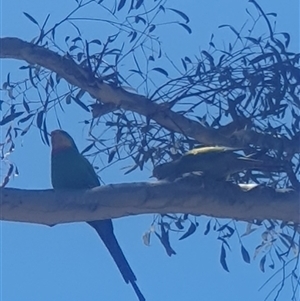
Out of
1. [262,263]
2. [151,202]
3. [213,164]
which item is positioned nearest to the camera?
[151,202]

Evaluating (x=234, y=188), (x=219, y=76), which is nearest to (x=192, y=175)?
(x=234, y=188)

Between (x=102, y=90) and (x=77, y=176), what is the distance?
1.24 ft

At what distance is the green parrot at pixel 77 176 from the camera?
2.75m

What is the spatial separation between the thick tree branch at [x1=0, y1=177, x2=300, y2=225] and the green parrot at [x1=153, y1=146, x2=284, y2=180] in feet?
0.23

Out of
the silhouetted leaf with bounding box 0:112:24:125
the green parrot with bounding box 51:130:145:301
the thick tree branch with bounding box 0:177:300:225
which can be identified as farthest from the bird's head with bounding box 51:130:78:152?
the thick tree branch with bounding box 0:177:300:225

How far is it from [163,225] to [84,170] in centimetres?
36

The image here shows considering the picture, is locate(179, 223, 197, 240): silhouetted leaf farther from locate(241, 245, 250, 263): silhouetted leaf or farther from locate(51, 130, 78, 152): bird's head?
locate(51, 130, 78, 152): bird's head

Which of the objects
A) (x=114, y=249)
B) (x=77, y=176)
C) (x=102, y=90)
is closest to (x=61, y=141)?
(x=77, y=176)

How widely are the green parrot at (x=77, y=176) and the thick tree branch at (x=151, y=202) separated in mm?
208

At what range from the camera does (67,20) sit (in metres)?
2.98

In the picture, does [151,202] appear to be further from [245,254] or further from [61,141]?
[61,141]

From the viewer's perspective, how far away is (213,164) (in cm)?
251

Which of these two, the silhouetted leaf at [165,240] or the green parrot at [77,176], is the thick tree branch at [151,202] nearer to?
the green parrot at [77,176]

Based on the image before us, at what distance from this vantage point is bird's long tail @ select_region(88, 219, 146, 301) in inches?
107
